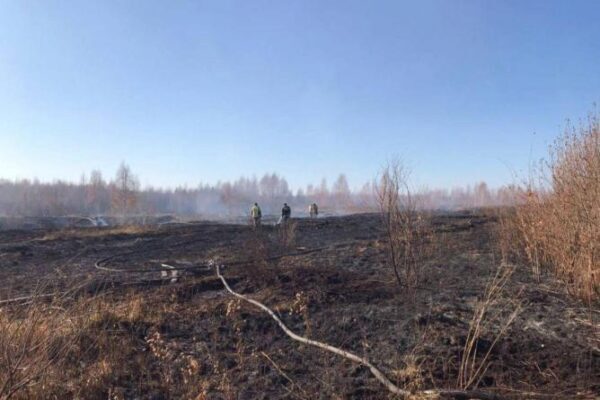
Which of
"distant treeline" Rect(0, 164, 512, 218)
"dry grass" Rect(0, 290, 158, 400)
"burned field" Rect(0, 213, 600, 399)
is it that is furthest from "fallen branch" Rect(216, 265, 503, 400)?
"distant treeline" Rect(0, 164, 512, 218)

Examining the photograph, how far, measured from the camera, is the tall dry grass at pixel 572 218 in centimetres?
539

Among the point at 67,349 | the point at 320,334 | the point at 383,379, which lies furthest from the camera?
the point at 320,334

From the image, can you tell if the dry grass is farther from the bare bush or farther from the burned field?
the bare bush

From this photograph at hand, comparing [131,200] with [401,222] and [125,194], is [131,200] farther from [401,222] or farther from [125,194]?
[401,222]

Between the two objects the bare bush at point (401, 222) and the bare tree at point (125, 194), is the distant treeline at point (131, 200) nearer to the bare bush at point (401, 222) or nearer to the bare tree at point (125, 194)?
the bare tree at point (125, 194)

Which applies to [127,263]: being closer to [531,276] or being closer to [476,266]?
[476,266]

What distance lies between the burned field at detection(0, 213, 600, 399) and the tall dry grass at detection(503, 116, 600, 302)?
1.19 feet

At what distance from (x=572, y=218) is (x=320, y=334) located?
393cm

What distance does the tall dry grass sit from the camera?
5395mm

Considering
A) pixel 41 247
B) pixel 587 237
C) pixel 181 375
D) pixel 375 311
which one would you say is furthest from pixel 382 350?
pixel 41 247

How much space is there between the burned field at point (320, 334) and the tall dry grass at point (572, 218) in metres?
0.36

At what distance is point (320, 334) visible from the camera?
4852 millimetres

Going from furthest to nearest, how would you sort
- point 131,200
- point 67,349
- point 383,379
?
point 131,200 < point 67,349 < point 383,379

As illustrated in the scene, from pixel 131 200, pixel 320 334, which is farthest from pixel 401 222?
pixel 131 200
